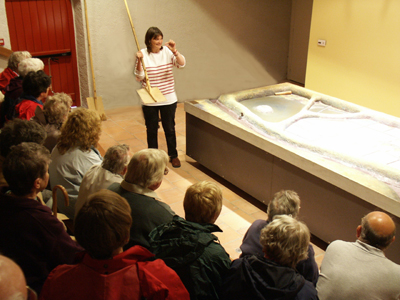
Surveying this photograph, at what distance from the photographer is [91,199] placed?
1.68 m

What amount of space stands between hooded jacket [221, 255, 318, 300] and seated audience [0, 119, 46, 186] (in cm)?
168

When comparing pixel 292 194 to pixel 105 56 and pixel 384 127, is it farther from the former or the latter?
pixel 105 56

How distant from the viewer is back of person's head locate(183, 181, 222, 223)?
2139 mm

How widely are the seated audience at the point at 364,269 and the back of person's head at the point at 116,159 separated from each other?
4.62 ft

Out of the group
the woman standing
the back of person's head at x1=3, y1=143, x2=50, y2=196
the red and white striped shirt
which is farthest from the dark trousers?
the back of person's head at x1=3, y1=143, x2=50, y2=196

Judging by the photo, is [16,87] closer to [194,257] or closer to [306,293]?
[194,257]

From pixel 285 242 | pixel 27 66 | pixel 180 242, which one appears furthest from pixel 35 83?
pixel 285 242

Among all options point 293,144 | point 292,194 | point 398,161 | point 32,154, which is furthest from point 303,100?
point 32,154

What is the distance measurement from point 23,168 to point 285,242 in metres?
1.34

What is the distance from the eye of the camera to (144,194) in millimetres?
2400

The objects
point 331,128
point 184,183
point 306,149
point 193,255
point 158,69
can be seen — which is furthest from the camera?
point 184,183

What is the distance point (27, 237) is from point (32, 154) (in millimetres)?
430

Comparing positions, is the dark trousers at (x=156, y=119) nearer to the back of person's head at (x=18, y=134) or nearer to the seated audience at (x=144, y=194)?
the back of person's head at (x=18, y=134)

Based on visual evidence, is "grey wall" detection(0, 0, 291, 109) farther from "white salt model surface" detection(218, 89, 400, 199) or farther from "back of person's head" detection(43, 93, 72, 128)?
"back of person's head" detection(43, 93, 72, 128)
